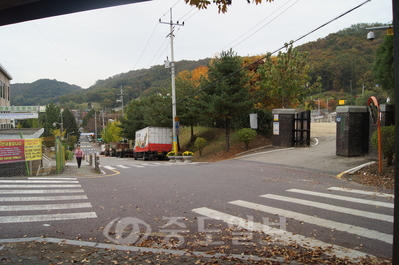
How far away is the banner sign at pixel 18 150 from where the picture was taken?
1356 centimetres

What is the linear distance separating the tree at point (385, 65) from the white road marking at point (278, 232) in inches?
596

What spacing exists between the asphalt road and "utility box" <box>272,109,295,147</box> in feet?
34.1

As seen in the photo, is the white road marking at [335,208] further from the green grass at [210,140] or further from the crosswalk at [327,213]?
the green grass at [210,140]

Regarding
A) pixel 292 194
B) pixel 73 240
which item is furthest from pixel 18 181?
pixel 292 194

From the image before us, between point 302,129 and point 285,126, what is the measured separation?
44.2 inches

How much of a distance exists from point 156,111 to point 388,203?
28796 mm

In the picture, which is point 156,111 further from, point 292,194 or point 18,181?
point 292,194

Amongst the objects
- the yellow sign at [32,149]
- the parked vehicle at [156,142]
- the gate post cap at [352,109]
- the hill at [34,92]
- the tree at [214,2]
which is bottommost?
the parked vehicle at [156,142]

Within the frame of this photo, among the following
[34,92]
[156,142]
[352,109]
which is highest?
[34,92]

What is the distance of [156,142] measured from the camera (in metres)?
33.3

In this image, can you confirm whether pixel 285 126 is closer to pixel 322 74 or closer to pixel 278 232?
A: pixel 278 232

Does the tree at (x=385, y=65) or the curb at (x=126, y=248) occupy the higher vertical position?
the tree at (x=385, y=65)

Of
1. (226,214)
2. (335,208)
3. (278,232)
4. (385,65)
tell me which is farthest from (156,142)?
(278,232)

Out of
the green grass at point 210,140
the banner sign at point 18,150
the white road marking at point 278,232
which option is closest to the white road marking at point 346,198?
the white road marking at point 278,232
